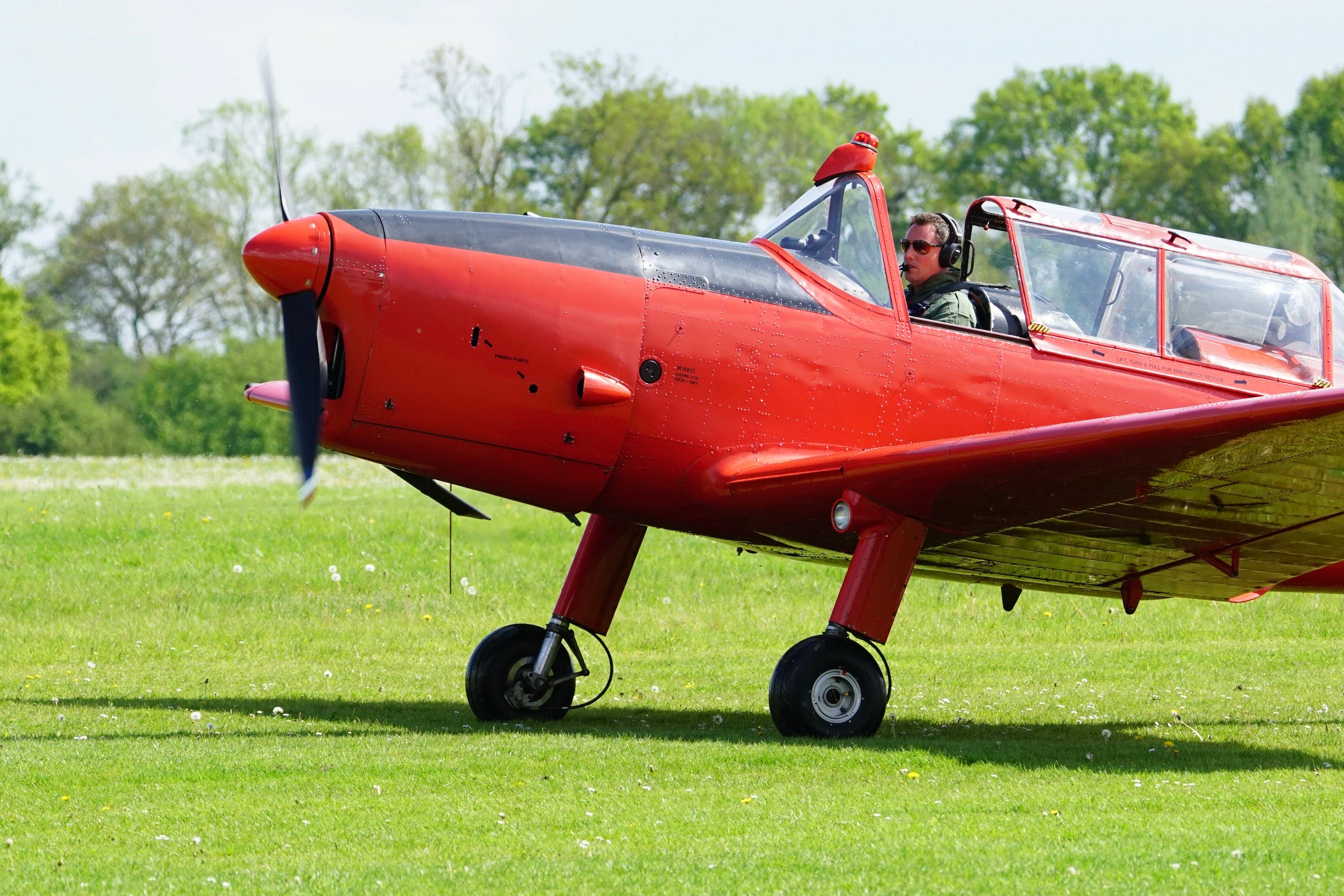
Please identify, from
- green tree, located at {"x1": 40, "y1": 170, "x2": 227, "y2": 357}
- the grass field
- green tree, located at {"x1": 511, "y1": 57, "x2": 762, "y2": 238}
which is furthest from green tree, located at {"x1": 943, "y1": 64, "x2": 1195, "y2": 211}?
the grass field

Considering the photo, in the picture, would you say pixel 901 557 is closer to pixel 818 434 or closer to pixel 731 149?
pixel 818 434

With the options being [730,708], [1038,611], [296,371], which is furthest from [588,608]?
[1038,611]

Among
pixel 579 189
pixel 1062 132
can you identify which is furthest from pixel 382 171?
pixel 1062 132

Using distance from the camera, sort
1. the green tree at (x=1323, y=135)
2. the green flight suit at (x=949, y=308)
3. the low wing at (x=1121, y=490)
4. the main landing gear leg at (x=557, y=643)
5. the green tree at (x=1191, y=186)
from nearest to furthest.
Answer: the low wing at (x=1121, y=490)
the green flight suit at (x=949, y=308)
the main landing gear leg at (x=557, y=643)
the green tree at (x=1323, y=135)
the green tree at (x=1191, y=186)

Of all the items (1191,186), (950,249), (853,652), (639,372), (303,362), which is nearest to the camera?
(303,362)

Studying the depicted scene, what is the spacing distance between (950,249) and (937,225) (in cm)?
18

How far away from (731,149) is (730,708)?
6509 centimetres

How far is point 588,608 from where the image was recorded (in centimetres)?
1027

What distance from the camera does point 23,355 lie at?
64.8 meters

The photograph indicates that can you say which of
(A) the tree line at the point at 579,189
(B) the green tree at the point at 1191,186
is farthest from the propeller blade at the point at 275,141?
(B) the green tree at the point at 1191,186

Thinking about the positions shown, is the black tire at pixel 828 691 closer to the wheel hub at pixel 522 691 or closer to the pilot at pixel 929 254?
the wheel hub at pixel 522 691

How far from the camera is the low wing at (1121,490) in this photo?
743 cm

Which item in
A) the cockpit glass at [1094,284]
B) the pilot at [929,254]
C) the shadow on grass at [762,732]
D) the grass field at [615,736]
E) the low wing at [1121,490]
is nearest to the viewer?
the grass field at [615,736]

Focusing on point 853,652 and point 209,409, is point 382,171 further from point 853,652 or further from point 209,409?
point 853,652
